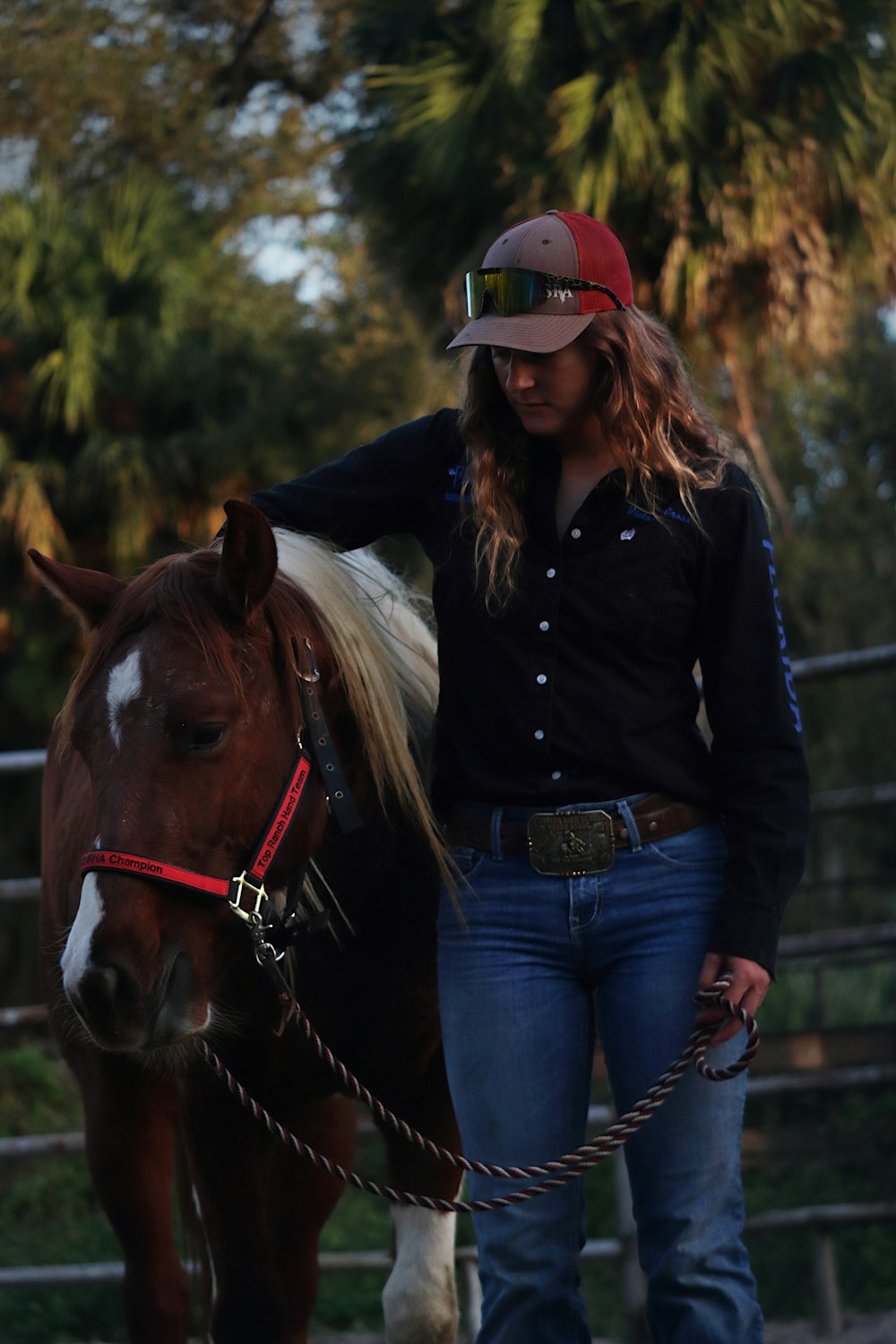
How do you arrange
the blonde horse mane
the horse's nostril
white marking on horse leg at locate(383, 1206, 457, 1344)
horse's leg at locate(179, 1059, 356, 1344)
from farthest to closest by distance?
white marking on horse leg at locate(383, 1206, 457, 1344) → horse's leg at locate(179, 1059, 356, 1344) → the blonde horse mane → the horse's nostril

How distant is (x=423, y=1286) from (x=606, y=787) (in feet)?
3.93

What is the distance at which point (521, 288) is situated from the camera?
2.03 metres

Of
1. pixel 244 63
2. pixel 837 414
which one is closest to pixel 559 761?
pixel 244 63

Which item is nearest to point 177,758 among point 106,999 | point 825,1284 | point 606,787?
point 106,999

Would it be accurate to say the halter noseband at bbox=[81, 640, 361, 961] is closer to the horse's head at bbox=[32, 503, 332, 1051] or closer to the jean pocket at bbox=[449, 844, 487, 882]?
the horse's head at bbox=[32, 503, 332, 1051]

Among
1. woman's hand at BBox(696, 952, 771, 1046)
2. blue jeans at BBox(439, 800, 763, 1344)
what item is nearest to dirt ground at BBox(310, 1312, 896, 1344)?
blue jeans at BBox(439, 800, 763, 1344)

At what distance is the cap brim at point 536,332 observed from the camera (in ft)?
6.55

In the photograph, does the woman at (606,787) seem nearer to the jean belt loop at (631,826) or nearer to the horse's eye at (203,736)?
the jean belt loop at (631,826)

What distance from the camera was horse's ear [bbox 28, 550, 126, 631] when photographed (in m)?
2.05

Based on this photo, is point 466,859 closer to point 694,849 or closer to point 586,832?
point 586,832

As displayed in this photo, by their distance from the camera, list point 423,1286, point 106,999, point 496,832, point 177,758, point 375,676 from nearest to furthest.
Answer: point 106,999
point 177,758
point 496,832
point 375,676
point 423,1286

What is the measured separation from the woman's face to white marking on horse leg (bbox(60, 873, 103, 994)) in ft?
2.84

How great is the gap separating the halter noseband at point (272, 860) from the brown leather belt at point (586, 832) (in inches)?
9.4

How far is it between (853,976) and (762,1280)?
2.03 m
